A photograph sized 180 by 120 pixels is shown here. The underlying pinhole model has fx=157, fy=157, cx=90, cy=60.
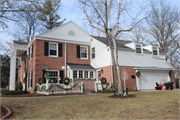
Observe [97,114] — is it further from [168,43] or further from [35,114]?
[168,43]

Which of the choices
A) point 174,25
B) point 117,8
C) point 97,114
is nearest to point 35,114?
point 97,114

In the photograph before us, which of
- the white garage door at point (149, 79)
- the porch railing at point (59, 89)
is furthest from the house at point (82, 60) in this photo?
the porch railing at point (59, 89)

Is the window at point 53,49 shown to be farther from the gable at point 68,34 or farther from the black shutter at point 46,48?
the gable at point 68,34

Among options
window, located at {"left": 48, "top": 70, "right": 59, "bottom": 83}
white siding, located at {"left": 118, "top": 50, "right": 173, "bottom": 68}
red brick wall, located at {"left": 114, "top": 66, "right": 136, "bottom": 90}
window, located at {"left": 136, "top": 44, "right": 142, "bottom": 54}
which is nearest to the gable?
window, located at {"left": 48, "top": 70, "right": 59, "bottom": 83}

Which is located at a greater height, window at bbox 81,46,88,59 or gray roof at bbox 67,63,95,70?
window at bbox 81,46,88,59

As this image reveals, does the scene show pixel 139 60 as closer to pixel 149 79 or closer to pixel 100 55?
pixel 149 79

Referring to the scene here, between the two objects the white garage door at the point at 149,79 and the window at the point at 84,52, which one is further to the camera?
the window at the point at 84,52

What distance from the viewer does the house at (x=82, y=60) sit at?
54.4 feet

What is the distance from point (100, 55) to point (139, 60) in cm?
471

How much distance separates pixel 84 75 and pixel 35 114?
11982 mm

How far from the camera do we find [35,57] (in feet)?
53.1

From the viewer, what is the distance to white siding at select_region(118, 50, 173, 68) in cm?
1725

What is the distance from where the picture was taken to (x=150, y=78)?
1825 centimetres

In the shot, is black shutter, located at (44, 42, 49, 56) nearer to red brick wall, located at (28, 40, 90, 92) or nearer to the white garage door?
red brick wall, located at (28, 40, 90, 92)
